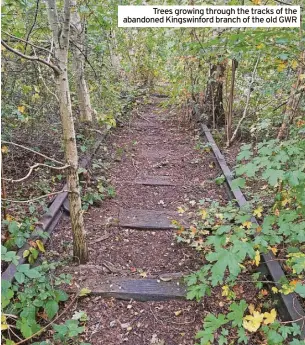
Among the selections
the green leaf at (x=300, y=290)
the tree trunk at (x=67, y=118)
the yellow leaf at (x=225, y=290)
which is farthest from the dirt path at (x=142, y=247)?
the green leaf at (x=300, y=290)

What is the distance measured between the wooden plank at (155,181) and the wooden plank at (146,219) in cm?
87

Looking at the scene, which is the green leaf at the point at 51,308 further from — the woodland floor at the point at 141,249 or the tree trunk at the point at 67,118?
the tree trunk at the point at 67,118

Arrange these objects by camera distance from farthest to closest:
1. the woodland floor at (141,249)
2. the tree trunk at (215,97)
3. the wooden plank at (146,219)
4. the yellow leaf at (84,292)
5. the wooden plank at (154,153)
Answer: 1. the tree trunk at (215,97)
2. the wooden plank at (154,153)
3. the wooden plank at (146,219)
4. the yellow leaf at (84,292)
5. the woodland floor at (141,249)

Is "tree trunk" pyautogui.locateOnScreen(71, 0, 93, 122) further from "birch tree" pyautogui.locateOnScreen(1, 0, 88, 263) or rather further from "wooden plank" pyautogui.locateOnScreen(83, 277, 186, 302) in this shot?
"wooden plank" pyautogui.locateOnScreen(83, 277, 186, 302)

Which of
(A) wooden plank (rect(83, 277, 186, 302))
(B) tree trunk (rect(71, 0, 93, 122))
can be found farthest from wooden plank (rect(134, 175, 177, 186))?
(A) wooden plank (rect(83, 277, 186, 302))

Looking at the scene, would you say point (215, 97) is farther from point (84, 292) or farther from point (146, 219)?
point (84, 292)

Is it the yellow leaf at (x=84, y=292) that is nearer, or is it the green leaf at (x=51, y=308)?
the green leaf at (x=51, y=308)

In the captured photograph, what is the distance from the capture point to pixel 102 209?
161 inches

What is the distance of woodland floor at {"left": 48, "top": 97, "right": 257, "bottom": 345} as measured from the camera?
247 centimetres

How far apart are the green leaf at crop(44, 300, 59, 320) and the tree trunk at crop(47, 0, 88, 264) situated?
64 cm

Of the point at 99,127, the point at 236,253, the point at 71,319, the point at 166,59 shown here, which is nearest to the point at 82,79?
the point at 99,127

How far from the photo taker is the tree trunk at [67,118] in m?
2.36

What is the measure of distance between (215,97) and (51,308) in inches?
243

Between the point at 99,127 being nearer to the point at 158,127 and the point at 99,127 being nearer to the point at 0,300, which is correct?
the point at 158,127
